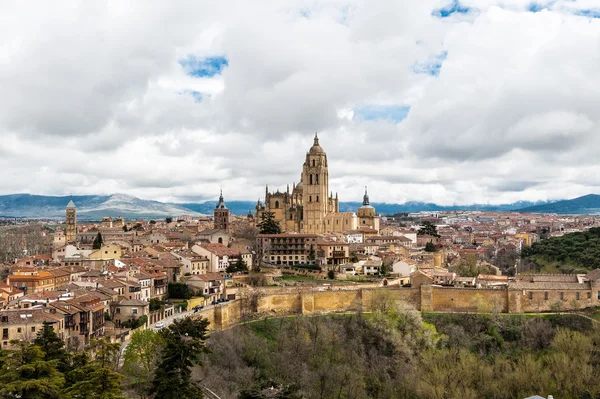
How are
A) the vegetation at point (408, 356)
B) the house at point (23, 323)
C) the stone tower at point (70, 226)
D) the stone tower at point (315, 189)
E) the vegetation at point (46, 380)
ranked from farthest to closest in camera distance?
1. the stone tower at point (315, 189)
2. the stone tower at point (70, 226)
3. the vegetation at point (408, 356)
4. the house at point (23, 323)
5. the vegetation at point (46, 380)

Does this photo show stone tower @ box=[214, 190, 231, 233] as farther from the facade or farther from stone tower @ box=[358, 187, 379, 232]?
stone tower @ box=[358, 187, 379, 232]

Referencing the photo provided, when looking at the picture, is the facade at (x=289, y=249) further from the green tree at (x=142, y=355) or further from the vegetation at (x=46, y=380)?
the vegetation at (x=46, y=380)

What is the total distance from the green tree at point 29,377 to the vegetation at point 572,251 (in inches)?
1973

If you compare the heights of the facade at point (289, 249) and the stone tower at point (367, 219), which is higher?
the stone tower at point (367, 219)

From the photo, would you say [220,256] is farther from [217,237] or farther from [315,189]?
[315,189]

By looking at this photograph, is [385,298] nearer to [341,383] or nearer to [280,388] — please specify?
[341,383]

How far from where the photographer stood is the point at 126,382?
77.7 ft

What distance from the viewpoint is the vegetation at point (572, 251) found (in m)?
57.6

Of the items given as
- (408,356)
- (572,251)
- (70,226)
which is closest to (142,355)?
(408,356)

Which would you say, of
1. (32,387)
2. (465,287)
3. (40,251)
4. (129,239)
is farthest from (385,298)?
(40,251)

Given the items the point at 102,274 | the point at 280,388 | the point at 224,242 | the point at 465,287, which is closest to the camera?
the point at 280,388

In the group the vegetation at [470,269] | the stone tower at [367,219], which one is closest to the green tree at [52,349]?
the vegetation at [470,269]

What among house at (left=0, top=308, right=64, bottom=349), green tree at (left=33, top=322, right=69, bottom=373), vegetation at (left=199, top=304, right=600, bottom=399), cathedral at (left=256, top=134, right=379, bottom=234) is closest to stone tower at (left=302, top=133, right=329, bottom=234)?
cathedral at (left=256, top=134, right=379, bottom=234)

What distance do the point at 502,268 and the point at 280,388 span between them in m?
52.4
